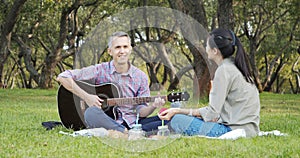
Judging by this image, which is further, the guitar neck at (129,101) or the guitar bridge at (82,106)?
the guitar bridge at (82,106)

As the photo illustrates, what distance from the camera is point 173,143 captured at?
15.6 ft

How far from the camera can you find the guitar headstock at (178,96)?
15.8 ft

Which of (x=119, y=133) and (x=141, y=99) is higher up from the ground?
(x=141, y=99)

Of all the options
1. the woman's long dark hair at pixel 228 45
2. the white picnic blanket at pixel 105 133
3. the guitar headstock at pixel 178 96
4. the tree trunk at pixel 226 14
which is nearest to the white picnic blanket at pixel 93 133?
the white picnic blanket at pixel 105 133

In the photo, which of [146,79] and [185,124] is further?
[146,79]

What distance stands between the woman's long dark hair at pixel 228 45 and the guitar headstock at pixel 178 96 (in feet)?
1.78

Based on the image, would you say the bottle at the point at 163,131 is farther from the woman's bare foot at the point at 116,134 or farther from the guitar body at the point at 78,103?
the guitar body at the point at 78,103

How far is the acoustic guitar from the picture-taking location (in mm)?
5109

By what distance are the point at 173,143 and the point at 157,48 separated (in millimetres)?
1172

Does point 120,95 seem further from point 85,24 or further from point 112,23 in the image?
point 85,24

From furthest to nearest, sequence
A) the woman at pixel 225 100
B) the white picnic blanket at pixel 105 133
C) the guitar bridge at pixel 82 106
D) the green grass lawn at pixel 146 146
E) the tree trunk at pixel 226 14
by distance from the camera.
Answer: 1. the tree trunk at pixel 226 14
2. the guitar bridge at pixel 82 106
3. the white picnic blanket at pixel 105 133
4. the woman at pixel 225 100
5. the green grass lawn at pixel 146 146

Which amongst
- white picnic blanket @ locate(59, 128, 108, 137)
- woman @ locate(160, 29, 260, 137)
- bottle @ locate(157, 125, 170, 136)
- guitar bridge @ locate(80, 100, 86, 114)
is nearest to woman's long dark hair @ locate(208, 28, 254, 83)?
woman @ locate(160, 29, 260, 137)

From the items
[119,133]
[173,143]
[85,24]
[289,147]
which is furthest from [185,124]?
[85,24]

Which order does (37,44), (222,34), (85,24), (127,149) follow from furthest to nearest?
(37,44) < (85,24) < (222,34) < (127,149)
